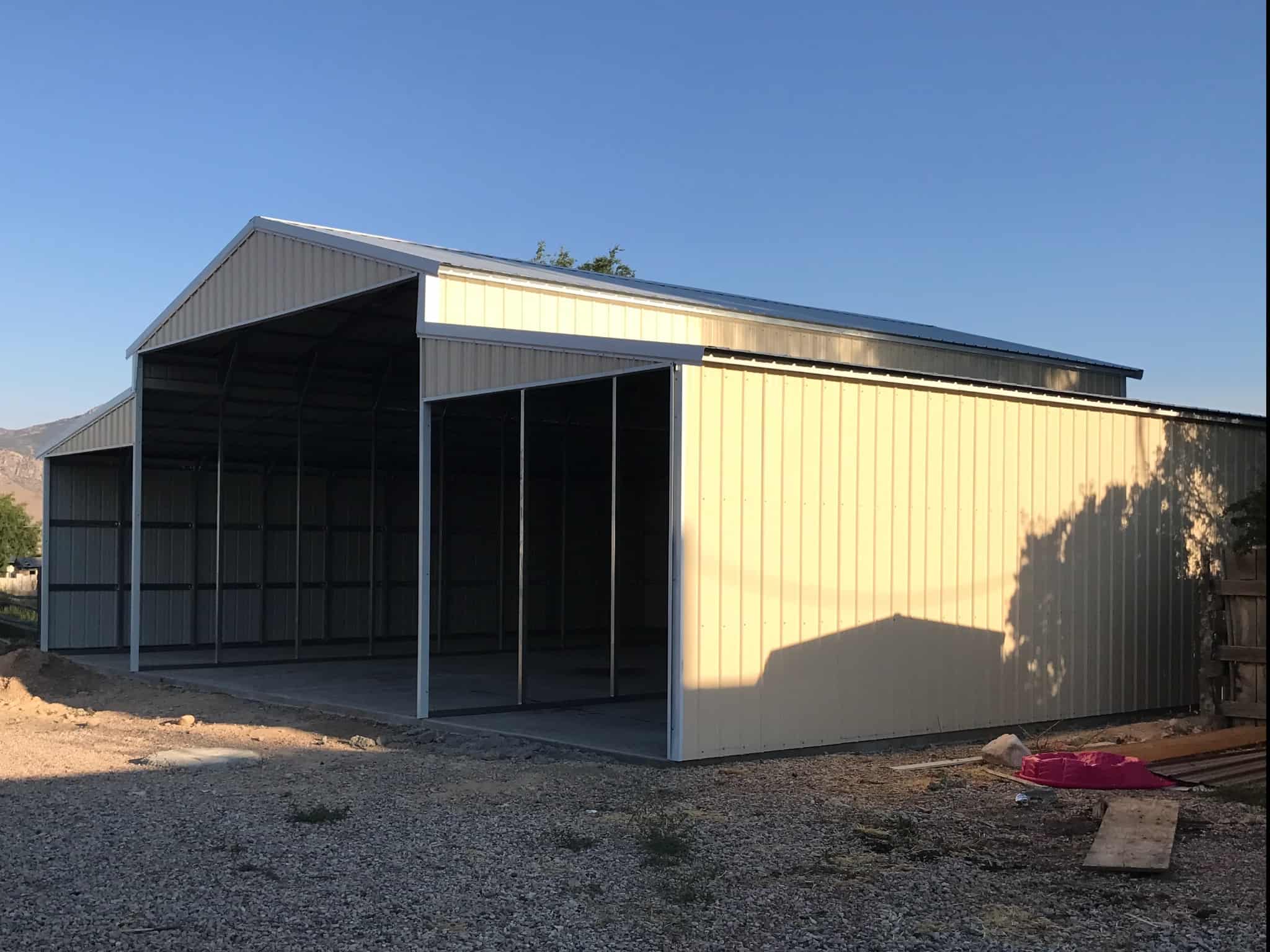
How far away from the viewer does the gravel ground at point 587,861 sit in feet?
20.1

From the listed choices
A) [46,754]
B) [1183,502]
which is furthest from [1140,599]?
[46,754]

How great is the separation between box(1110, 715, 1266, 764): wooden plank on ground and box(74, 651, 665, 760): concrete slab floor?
4.11 metres

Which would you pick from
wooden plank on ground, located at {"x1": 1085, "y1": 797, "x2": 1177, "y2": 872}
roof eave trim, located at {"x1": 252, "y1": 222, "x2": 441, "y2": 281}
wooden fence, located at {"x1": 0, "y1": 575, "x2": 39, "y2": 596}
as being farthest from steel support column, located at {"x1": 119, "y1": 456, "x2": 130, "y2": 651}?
wooden plank on ground, located at {"x1": 1085, "y1": 797, "x2": 1177, "y2": 872}

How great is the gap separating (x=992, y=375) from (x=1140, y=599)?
723 centimetres

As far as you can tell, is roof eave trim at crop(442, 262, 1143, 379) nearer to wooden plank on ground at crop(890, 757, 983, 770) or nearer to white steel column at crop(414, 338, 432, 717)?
white steel column at crop(414, 338, 432, 717)

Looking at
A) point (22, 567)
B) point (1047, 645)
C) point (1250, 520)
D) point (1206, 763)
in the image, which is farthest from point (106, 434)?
point (22, 567)

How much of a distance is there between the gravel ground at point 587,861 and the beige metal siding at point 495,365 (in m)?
3.53

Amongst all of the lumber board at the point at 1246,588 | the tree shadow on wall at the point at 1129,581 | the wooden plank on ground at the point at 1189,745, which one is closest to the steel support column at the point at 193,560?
the tree shadow on wall at the point at 1129,581

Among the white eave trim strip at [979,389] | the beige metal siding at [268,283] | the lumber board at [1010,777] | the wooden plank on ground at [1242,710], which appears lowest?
the lumber board at [1010,777]

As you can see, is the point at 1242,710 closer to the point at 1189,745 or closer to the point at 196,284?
the point at 1189,745

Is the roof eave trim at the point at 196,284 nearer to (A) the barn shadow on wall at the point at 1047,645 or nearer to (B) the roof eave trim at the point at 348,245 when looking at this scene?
(B) the roof eave trim at the point at 348,245

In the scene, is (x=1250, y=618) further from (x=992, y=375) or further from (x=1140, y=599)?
(x=992, y=375)

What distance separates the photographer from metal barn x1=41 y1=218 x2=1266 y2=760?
11.2 meters

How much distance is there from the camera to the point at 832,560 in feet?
38.1
